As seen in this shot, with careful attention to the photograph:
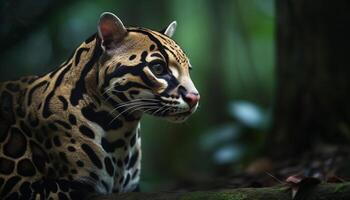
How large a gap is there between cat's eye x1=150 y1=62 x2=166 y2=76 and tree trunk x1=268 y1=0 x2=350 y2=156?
3.38m

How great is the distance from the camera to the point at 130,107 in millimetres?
5199

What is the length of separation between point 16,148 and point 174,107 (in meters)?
1.19

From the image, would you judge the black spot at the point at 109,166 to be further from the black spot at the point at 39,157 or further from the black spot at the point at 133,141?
the black spot at the point at 39,157

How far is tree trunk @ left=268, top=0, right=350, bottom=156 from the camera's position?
810 cm

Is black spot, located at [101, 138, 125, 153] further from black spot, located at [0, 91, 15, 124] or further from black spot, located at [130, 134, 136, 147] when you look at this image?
black spot, located at [0, 91, 15, 124]

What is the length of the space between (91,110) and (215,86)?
24.6 feet

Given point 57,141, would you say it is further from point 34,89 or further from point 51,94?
point 34,89

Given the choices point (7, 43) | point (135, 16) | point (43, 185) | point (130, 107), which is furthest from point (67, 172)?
point (135, 16)

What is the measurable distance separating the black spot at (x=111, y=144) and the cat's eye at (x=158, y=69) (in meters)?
0.64

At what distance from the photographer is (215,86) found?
41.6ft

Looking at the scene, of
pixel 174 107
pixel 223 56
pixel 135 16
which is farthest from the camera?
pixel 223 56

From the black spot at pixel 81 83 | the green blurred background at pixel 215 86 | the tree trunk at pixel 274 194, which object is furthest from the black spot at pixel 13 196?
the green blurred background at pixel 215 86

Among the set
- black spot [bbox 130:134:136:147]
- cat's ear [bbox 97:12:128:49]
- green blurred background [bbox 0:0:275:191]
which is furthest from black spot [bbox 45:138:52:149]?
green blurred background [bbox 0:0:275:191]

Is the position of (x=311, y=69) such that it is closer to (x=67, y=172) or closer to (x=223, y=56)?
(x=67, y=172)
